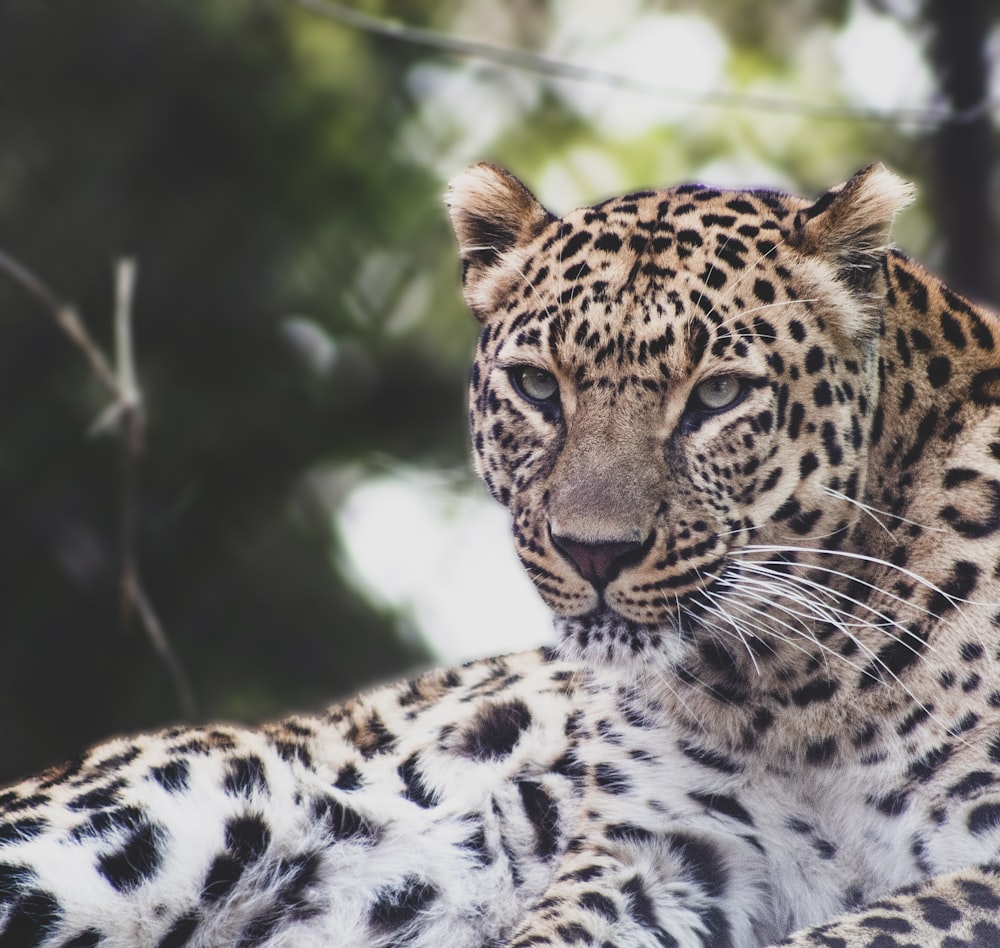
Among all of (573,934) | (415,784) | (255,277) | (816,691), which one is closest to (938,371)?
(816,691)

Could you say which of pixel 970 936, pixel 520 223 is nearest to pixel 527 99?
pixel 520 223

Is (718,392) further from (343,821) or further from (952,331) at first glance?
(343,821)

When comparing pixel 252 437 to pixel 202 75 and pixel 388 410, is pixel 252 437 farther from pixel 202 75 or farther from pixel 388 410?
pixel 202 75

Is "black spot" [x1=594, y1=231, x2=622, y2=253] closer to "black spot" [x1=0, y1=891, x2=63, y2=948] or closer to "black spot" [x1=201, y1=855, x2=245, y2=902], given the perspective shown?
"black spot" [x1=201, y1=855, x2=245, y2=902]

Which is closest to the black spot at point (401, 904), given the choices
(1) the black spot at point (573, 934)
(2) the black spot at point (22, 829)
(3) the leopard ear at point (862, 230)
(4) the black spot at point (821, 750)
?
(1) the black spot at point (573, 934)

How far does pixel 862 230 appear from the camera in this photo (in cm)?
545

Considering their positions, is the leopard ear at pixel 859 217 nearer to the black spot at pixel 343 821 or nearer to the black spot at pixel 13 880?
the black spot at pixel 343 821

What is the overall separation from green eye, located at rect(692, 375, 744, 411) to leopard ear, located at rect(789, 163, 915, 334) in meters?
0.41

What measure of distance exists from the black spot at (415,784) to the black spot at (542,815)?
34 centimetres

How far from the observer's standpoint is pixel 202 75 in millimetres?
12977

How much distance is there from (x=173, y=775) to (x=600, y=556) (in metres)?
2.03

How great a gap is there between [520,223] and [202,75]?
7450 mm

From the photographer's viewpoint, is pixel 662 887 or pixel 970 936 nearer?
pixel 970 936

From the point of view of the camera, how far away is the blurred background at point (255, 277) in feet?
39.8
